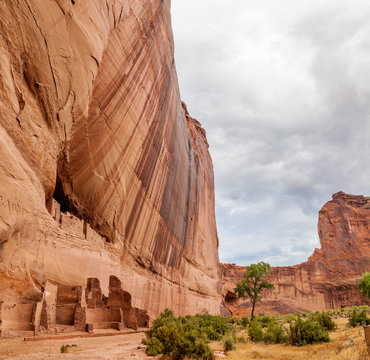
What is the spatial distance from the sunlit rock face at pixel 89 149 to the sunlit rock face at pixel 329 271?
41.9 metres

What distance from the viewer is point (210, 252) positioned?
44.3 meters

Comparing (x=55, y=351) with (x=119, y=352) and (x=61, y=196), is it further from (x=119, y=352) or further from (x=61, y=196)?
(x=61, y=196)

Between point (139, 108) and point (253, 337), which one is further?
point (139, 108)

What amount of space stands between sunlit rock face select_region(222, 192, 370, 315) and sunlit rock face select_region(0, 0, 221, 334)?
41.9 m

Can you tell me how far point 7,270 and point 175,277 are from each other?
20953 mm

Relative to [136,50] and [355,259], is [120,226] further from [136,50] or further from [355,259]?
[355,259]

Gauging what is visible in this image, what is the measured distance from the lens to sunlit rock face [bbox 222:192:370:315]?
63938 millimetres

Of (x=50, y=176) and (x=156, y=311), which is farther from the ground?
(x=50, y=176)

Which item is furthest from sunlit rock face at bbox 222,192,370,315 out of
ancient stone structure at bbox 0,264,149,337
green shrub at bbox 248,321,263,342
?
green shrub at bbox 248,321,263,342

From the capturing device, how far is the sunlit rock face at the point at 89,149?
11.1m

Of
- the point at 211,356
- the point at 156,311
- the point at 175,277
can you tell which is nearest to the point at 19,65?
the point at 211,356

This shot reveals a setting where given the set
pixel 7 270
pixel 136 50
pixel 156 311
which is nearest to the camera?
pixel 7 270

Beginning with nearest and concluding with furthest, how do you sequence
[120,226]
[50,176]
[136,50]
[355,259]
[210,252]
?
1. [50,176]
2. [136,50]
3. [120,226]
4. [210,252]
5. [355,259]

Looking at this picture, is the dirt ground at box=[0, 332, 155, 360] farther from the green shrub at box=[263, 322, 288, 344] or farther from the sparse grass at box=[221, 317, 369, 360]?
the green shrub at box=[263, 322, 288, 344]
